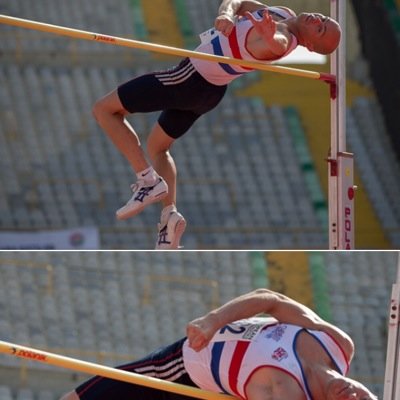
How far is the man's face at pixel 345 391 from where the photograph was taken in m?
5.14

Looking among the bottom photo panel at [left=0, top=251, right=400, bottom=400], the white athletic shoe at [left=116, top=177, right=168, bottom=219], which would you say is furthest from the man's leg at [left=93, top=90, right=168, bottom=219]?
the bottom photo panel at [left=0, top=251, right=400, bottom=400]

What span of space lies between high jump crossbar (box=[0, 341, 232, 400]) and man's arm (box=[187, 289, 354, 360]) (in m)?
0.27

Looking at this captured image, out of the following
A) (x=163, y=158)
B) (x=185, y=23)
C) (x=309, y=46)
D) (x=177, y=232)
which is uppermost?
(x=185, y=23)

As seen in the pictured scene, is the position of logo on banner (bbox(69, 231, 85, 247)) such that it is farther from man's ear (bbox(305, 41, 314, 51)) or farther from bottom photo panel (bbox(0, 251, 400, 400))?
man's ear (bbox(305, 41, 314, 51))

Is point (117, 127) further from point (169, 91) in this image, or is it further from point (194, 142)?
point (194, 142)

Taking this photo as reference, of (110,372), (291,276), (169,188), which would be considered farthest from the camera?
(291,276)

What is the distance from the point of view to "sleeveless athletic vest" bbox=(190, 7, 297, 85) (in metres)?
7.19

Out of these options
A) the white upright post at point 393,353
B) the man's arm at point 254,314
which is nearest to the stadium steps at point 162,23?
the white upright post at point 393,353

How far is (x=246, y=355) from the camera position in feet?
17.7

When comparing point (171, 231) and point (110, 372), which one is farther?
point (171, 231)

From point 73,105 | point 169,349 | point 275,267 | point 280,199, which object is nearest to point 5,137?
point 73,105

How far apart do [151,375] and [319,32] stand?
2243 millimetres

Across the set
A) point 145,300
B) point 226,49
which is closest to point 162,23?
point 145,300

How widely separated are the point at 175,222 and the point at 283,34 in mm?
1199
